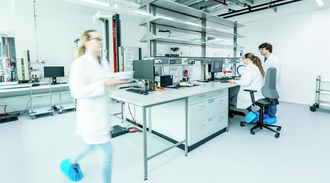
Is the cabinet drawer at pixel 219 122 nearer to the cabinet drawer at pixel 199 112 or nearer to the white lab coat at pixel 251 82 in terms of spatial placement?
the cabinet drawer at pixel 199 112

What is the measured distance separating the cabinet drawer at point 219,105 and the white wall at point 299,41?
2999mm

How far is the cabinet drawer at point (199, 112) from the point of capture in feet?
7.09

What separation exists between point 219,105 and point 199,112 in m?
0.54

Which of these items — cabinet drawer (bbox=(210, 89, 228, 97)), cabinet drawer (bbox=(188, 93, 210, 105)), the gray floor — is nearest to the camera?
the gray floor

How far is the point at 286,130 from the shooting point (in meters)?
2.87

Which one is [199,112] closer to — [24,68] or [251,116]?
[251,116]

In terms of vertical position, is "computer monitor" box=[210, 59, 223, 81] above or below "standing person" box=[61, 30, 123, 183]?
above

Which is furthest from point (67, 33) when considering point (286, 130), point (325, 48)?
point (325, 48)

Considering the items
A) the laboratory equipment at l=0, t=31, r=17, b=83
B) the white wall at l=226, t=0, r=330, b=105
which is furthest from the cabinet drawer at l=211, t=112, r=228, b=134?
the laboratory equipment at l=0, t=31, r=17, b=83

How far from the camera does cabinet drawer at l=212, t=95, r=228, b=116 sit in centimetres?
255

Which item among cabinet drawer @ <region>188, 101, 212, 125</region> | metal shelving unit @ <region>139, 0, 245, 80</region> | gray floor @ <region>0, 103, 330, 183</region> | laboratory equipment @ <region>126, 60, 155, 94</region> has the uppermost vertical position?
metal shelving unit @ <region>139, 0, 245, 80</region>

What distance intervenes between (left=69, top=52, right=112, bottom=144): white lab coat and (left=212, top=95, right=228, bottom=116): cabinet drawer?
5.69 feet

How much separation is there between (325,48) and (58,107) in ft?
21.8

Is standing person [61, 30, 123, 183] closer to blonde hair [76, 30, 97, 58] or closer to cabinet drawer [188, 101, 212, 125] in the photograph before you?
blonde hair [76, 30, 97, 58]
